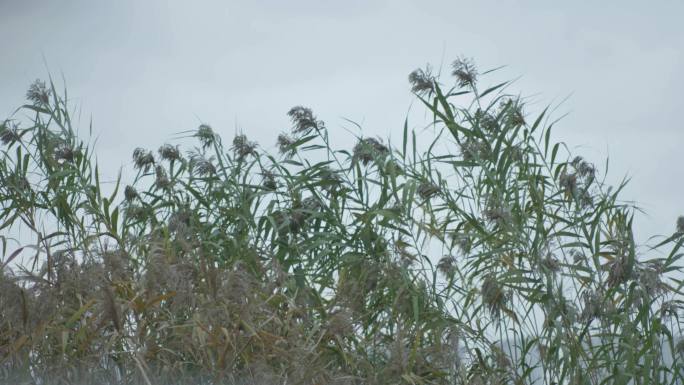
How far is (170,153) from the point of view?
5336 mm

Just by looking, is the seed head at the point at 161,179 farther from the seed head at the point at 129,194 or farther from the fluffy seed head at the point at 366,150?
the fluffy seed head at the point at 366,150

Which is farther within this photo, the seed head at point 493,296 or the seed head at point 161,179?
the seed head at point 161,179

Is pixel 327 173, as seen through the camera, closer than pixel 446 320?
No

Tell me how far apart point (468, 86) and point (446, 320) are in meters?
1.19

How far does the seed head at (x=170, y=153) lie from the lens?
5340 millimetres

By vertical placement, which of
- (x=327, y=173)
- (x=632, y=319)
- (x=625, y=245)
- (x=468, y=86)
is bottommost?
(x=632, y=319)

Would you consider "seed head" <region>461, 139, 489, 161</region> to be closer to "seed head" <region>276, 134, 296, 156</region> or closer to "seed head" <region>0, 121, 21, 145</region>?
"seed head" <region>276, 134, 296, 156</region>

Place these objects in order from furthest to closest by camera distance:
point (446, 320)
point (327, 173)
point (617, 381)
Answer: point (327, 173)
point (446, 320)
point (617, 381)

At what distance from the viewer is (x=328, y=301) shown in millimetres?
4754

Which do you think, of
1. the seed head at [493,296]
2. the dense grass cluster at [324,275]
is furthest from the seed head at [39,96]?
the seed head at [493,296]

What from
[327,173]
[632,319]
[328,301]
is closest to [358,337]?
[328,301]

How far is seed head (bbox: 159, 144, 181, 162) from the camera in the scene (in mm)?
5340

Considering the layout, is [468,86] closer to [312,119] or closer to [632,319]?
[312,119]

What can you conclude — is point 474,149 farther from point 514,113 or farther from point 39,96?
point 39,96
